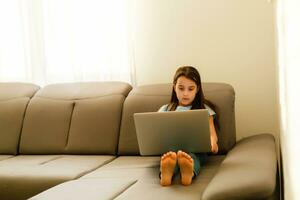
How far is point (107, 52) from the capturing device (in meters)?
3.07

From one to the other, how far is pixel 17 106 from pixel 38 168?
767 millimetres

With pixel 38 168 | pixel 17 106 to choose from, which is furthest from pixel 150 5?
pixel 38 168

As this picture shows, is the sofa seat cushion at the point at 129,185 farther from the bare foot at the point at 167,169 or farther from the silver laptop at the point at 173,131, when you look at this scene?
the silver laptop at the point at 173,131

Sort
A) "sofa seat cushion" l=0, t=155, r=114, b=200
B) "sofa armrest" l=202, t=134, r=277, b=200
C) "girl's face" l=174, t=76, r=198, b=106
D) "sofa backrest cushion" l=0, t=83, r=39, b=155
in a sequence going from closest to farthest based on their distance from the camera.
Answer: "sofa armrest" l=202, t=134, r=277, b=200 → "sofa seat cushion" l=0, t=155, r=114, b=200 → "girl's face" l=174, t=76, r=198, b=106 → "sofa backrest cushion" l=0, t=83, r=39, b=155

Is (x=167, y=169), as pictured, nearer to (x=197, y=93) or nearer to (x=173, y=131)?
(x=173, y=131)

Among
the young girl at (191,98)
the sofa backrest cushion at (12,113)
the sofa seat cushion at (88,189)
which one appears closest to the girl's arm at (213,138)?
the young girl at (191,98)

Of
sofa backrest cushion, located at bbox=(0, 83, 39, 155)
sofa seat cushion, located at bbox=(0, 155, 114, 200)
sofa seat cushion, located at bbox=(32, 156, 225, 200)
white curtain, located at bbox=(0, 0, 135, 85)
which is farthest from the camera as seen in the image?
white curtain, located at bbox=(0, 0, 135, 85)

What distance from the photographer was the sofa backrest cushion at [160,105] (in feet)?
8.08

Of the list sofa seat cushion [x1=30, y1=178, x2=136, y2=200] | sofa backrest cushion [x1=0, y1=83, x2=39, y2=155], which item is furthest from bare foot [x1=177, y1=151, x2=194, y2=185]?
sofa backrest cushion [x1=0, y1=83, x2=39, y2=155]

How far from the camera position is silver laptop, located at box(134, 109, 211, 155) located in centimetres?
193

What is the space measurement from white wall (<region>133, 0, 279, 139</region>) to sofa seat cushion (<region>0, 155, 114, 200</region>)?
0.91 m

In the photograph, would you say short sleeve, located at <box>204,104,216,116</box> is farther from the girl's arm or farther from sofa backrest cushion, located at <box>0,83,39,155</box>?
sofa backrest cushion, located at <box>0,83,39,155</box>

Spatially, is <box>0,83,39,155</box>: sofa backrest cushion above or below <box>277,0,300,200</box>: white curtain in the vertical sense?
below

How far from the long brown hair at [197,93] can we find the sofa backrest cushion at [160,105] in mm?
80
